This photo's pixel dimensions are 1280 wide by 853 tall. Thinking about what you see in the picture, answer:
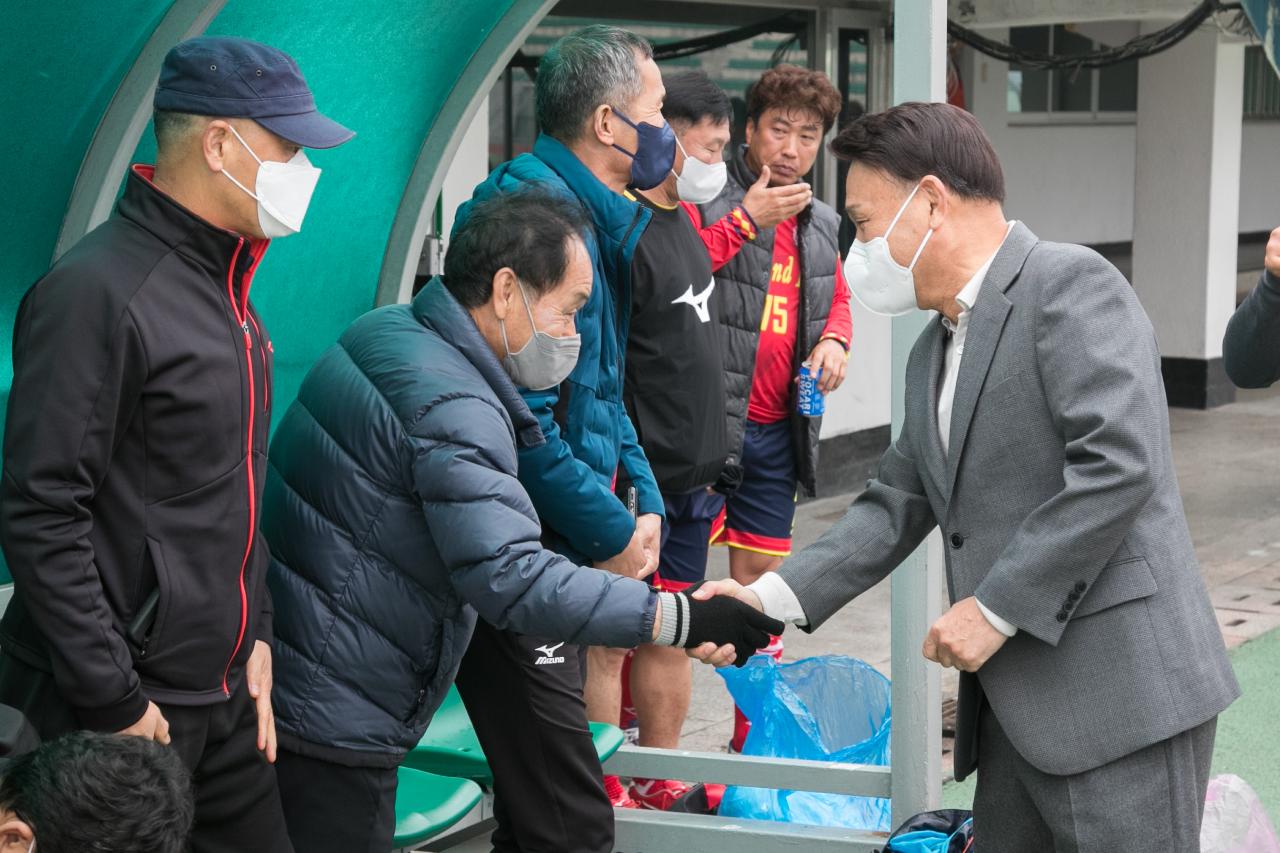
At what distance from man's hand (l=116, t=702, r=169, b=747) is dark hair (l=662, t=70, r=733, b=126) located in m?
2.25

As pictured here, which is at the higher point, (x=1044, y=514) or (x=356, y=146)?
(x=356, y=146)

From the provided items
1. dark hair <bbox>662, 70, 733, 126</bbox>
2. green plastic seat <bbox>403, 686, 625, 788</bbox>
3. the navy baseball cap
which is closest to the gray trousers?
green plastic seat <bbox>403, 686, 625, 788</bbox>

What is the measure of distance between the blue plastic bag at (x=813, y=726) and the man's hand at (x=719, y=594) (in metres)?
1.19

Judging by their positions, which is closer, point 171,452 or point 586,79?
point 171,452

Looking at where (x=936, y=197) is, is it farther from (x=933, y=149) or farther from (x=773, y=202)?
(x=773, y=202)

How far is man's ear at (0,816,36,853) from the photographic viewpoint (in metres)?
2.11

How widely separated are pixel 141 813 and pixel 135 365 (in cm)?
67

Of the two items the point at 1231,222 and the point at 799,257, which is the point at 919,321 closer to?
the point at 799,257

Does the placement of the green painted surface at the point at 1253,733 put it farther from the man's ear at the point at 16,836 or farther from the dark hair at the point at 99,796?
the man's ear at the point at 16,836

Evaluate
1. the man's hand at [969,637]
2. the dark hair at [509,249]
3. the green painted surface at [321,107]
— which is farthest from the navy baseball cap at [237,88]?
the man's hand at [969,637]

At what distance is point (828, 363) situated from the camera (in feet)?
15.6

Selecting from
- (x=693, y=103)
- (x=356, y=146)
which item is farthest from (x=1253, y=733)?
(x=356, y=146)

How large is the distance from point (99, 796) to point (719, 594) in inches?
48.0

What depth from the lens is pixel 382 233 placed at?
4.47 metres
